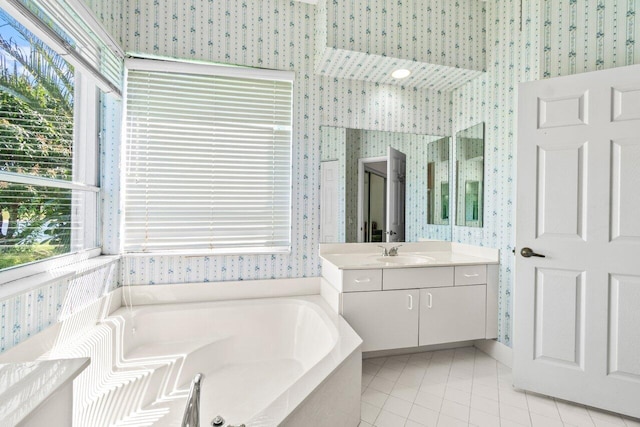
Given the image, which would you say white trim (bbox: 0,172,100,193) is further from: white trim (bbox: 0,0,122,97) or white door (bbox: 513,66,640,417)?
white door (bbox: 513,66,640,417)

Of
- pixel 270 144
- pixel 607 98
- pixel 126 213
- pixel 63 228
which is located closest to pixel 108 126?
pixel 126 213

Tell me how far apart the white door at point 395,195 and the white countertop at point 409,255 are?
0.37ft

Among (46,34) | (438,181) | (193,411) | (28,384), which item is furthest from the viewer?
(438,181)

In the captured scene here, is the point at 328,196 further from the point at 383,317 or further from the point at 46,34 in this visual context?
the point at 46,34

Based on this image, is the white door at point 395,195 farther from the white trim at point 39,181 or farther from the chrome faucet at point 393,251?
the white trim at point 39,181

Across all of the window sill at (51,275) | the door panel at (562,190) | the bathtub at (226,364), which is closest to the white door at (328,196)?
the bathtub at (226,364)

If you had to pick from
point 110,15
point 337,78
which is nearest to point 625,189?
point 337,78

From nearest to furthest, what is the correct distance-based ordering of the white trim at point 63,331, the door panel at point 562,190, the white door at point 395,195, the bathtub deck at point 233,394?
the white trim at point 63,331
the bathtub deck at point 233,394
the door panel at point 562,190
the white door at point 395,195

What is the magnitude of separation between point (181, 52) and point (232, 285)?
1751mm

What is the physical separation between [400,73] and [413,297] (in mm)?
1740

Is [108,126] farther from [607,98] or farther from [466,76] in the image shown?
[607,98]

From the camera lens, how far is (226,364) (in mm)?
2109

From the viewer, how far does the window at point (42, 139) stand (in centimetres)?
137

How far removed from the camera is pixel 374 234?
2.69 meters
